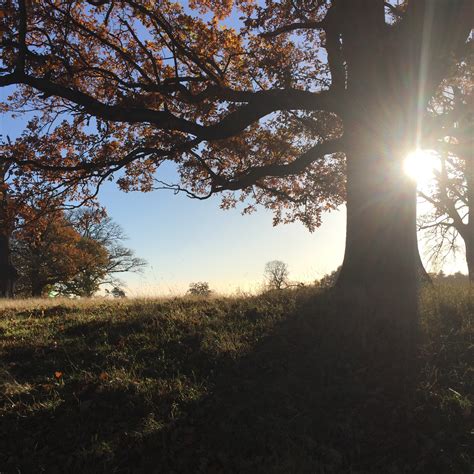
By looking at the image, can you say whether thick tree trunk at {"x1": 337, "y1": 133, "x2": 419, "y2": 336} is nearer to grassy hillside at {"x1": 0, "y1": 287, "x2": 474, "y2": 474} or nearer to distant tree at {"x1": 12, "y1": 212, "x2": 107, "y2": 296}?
grassy hillside at {"x1": 0, "y1": 287, "x2": 474, "y2": 474}

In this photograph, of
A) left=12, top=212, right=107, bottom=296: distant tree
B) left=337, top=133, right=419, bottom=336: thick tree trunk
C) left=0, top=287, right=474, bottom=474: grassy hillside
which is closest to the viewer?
left=0, top=287, right=474, bottom=474: grassy hillside

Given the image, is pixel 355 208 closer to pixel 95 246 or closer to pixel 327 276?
pixel 327 276

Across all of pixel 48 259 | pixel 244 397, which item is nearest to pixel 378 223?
pixel 244 397

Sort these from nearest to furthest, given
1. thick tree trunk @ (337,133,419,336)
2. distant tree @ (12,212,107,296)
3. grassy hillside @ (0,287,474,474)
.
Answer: grassy hillside @ (0,287,474,474) < thick tree trunk @ (337,133,419,336) < distant tree @ (12,212,107,296)

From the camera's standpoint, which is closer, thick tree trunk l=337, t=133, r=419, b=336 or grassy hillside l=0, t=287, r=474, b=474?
grassy hillside l=0, t=287, r=474, b=474

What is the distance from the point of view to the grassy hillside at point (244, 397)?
4.18 meters

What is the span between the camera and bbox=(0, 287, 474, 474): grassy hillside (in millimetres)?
4180

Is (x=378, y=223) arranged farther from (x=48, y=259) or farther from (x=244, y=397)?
(x=48, y=259)

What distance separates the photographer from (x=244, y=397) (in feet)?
16.7

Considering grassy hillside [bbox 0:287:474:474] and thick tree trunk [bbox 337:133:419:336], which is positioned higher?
thick tree trunk [bbox 337:133:419:336]

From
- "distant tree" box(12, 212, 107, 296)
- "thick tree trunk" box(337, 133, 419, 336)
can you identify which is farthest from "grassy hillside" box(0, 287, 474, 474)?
"distant tree" box(12, 212, 107, 296)

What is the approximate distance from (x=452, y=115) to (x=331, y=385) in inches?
288

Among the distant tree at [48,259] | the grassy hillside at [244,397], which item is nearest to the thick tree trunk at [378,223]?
the grassy hillside at [244,397]

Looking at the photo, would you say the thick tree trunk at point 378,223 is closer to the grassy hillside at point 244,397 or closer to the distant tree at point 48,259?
the grassy hillside at point 244,397
